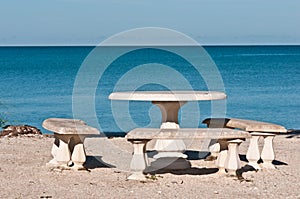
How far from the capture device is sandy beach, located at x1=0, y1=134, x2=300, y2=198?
25.0 feet

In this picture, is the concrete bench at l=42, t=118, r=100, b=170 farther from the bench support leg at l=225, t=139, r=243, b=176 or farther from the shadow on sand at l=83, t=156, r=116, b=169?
the bench support leg at l=225, t=139, r=243, b=176

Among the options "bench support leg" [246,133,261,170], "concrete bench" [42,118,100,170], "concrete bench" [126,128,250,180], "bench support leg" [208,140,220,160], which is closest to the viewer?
"concrete bench" [126,128,250,180]

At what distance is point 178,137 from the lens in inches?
315

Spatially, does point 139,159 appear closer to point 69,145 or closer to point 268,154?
point 69,145

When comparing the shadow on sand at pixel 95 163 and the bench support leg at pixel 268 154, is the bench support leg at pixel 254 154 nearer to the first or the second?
the bench support leg at pixel 268 154

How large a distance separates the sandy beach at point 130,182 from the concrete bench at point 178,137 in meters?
0.17

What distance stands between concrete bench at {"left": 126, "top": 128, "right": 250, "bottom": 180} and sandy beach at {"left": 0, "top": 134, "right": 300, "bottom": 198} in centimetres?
17

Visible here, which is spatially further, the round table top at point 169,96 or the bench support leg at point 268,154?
the bench support leg at point 268,154

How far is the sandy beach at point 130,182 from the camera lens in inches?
299

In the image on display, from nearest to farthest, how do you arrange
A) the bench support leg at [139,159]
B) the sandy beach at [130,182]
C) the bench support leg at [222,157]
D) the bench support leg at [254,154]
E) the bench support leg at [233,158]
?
the sandy beach at [130,182] < the bench support leg at [139,159] < the bench support leg at [233,158] < the bench support leg at [222,157] < the bench support leg at [254,154]

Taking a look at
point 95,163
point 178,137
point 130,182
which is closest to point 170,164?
point 95,163

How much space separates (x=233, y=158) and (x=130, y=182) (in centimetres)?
130

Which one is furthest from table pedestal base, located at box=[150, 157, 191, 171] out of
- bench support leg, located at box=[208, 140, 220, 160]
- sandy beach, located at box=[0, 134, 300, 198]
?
bench support leg, located at box=[208, 140, 220, 160]

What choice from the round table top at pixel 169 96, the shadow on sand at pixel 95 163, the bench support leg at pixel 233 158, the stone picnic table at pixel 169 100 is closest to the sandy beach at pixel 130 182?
the shadow on sand at pixel 95 163
